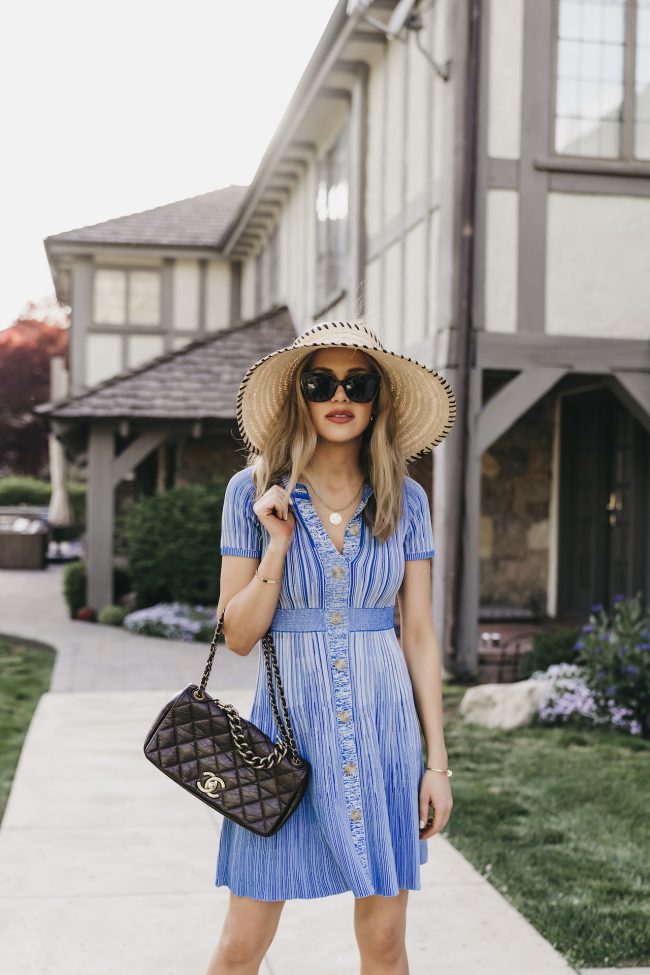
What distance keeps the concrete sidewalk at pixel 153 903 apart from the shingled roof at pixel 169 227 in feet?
44.4

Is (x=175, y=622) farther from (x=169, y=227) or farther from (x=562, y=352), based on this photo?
(x=169, y=227)

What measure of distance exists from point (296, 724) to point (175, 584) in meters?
10.4

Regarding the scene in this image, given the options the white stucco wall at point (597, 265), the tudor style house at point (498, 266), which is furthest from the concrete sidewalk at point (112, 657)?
the white stucco wall at point (597, 265)

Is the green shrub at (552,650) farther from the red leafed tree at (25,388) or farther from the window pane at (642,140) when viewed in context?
the red leafed tree at (25,388)

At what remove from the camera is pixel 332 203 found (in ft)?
43.6

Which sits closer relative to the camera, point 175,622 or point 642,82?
point 642,82

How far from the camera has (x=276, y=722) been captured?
2699 mm

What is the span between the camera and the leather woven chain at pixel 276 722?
2617 mm

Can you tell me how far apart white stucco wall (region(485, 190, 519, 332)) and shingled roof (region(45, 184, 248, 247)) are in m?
10.5

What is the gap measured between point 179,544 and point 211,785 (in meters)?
10.4

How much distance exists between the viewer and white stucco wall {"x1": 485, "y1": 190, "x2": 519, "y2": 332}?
8969 millimetres

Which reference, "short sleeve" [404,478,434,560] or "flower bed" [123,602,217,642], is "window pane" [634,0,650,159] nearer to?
"flower bed" [123,602,217,642]

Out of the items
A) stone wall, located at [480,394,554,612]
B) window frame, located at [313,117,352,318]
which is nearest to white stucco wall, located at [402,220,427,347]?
window frame, located at [313,117,352,318]

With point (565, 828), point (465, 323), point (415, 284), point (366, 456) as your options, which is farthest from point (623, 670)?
point (366, 456)
